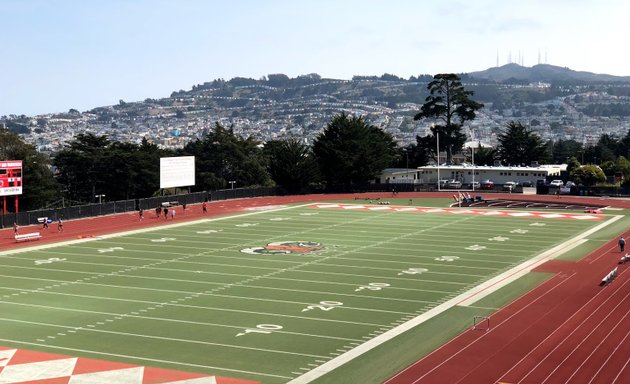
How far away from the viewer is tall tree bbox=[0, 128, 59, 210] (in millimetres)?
87062

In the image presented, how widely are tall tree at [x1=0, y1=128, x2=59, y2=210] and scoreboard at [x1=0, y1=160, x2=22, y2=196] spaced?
24.8 meters

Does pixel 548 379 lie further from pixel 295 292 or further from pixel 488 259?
pixel 488 259

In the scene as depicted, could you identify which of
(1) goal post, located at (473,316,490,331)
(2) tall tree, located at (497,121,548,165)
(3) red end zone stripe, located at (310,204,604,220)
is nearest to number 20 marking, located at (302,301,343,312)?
(1) goal post, located at (473,316,490,331)

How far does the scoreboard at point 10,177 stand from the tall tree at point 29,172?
24796 mm

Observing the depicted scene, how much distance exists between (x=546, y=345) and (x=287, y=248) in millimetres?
25948

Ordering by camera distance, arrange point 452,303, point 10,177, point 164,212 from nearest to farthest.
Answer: point 452,303
point 10,177
point 164,212

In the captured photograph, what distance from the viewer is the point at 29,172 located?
8806 centimetres

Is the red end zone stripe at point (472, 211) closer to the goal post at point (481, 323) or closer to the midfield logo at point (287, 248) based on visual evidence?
the midfield logo at point (287, 248)

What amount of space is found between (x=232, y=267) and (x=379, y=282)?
8983 mm

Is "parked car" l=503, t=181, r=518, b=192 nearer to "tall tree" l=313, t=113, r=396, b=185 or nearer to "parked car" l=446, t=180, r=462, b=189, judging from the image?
"parked car" l=446, t=180, r=462, b=189

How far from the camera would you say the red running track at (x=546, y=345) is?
82.9 ft

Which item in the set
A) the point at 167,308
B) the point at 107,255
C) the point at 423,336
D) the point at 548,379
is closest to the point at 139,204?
the point at 107,255

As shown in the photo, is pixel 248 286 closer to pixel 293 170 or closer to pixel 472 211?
pixel 472 211

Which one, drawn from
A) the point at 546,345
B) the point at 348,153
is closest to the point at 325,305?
A: the point at 546,345
